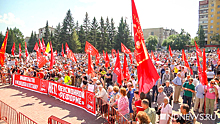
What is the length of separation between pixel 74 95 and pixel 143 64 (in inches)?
232

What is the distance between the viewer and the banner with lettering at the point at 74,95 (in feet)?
26.3

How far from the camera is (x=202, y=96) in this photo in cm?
752

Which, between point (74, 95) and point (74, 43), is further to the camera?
point (74, 43)

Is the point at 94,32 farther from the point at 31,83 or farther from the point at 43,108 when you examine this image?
the point at 43,108

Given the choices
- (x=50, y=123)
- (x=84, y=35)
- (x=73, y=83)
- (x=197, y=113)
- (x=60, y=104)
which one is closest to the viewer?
(x=50, y=123)

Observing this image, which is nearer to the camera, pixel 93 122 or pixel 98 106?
pixel 93 122

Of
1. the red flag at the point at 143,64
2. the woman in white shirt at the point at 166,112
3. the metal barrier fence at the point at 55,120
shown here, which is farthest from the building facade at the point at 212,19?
the metal barrier fence at the point at 55,120

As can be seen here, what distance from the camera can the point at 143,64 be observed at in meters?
4.35

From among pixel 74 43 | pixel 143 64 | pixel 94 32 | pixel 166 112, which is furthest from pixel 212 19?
pixel 143 64

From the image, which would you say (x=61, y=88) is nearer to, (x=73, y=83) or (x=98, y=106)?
(x=73, y=83)

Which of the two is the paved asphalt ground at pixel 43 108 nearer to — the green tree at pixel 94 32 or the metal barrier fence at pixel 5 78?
the metal barrier fence at pixel 5 78

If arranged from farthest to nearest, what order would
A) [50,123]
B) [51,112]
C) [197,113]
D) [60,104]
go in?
[60,104] < [51,112] < [197,113] < [50,123]

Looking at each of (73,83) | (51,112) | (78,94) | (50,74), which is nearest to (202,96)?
(78,94)

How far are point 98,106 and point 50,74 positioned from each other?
6.58 meters
